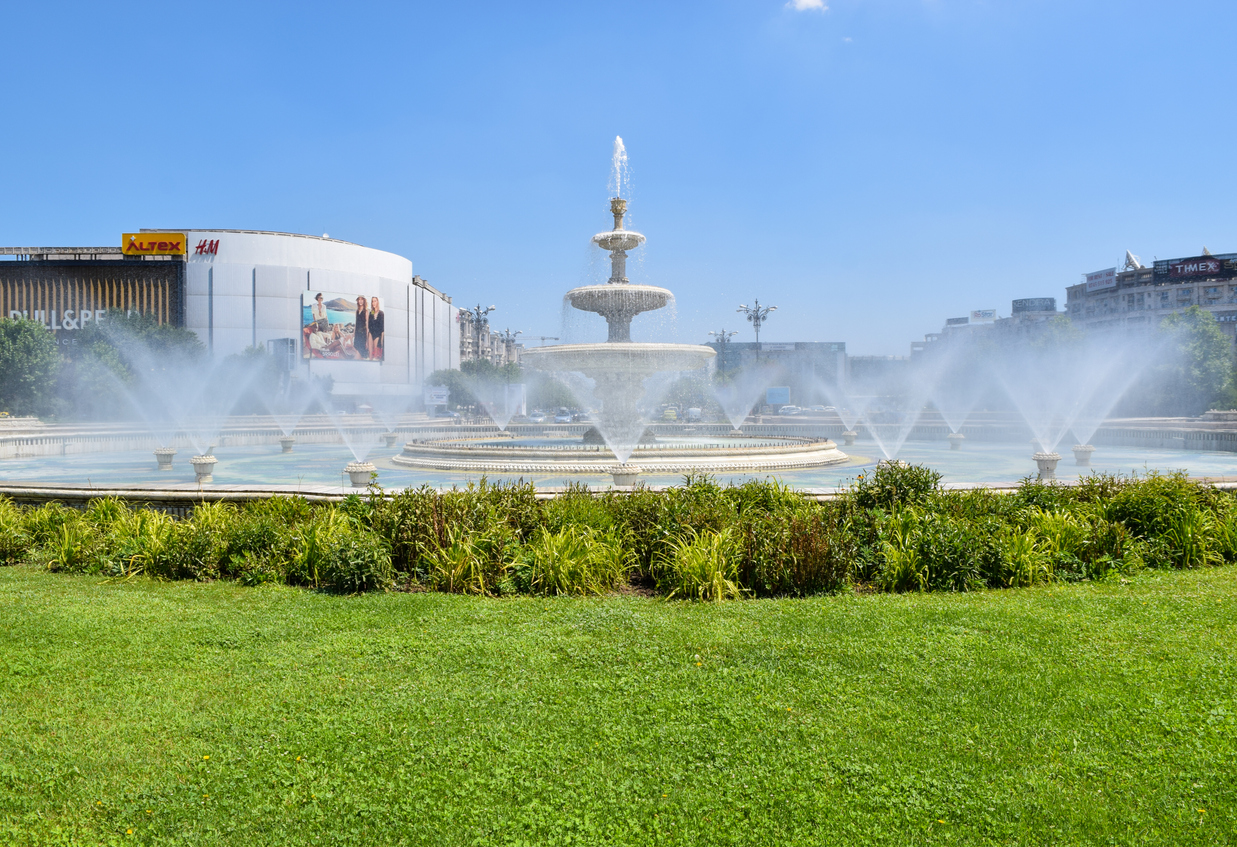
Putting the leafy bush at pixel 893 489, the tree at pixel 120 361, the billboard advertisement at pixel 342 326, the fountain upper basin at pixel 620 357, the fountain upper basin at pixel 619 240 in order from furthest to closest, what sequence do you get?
the billboard advertisement at pixel 342 326, the tree at pixel 120 361, the fountain upper basin at pixel 619 240, the fountain upper basin at pixel 620 357, the leafy bush at pixel 893 489

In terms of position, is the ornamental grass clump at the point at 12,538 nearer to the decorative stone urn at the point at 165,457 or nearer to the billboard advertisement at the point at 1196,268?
the decorative stone urn at the point at 165,457

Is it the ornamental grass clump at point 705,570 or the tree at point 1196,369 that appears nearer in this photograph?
the ornamental grass clump at point 705,570

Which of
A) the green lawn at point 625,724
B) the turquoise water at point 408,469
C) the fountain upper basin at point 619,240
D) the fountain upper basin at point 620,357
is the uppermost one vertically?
the fountain upper basin at point 619,240

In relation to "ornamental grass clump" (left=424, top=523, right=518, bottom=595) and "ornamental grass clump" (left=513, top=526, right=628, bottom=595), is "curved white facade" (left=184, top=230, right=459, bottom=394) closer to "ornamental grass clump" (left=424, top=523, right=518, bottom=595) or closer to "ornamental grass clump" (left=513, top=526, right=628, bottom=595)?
"ornamental grass clump" (left=424, top=523, right=518, bottom=595)

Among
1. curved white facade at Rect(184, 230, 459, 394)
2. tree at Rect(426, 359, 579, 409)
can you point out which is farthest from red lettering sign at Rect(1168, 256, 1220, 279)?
curved white facade at Rect(184, 230, 459, 394)

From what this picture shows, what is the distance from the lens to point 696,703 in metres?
4.65

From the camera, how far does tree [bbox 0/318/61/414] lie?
2144 inches

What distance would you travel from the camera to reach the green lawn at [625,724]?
11.6ft

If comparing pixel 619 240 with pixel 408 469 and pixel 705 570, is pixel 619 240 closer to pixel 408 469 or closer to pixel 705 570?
pixel 408 469

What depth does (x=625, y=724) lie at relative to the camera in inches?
173

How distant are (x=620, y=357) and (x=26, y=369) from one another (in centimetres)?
5275

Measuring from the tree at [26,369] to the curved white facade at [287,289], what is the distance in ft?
106

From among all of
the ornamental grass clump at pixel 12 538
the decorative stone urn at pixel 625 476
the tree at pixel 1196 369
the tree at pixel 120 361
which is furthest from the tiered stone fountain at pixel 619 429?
the tree at pixel 1196 369

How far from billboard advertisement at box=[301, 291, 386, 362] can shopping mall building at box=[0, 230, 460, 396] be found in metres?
0.12
